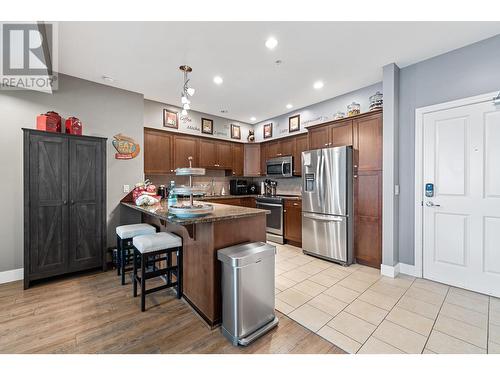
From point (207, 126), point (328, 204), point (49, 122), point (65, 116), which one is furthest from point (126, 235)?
point (207, 126)

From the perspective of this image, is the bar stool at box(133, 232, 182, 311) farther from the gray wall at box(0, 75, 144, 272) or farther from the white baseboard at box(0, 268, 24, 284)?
the white baseboard at box(0, 268, 24, 284)

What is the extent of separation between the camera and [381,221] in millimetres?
3145

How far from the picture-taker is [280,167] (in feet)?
16.1

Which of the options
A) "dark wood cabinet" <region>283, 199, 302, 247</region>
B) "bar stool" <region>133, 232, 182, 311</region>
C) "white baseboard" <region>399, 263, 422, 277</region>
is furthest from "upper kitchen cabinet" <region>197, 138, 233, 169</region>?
"white baseboard" <region>399, 263, 422, 277</region>

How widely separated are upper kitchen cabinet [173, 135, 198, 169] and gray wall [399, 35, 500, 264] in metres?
3.75

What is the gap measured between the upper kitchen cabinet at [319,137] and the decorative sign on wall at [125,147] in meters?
3.10

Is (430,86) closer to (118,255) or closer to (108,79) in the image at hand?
(108,79)

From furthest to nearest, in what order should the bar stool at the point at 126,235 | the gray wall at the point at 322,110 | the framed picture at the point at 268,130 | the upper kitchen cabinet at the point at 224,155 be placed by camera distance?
the framed picture at the point at 268,130, the upper kitchen cabinet at the point at 224,155, the gray wall at the point at 322,110, the bar stool at the point at 126,235

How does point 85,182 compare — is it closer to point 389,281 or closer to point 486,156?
point 389,281

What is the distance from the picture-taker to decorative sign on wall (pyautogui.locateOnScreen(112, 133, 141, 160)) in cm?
351

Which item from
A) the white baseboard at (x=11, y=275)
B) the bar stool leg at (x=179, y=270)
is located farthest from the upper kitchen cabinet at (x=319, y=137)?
the white baseboard at (x=11, y=275)

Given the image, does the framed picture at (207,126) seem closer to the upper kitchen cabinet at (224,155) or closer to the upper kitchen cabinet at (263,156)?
the upper kitchen cabinet at (224,155)

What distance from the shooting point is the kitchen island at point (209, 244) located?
1.86 metres
